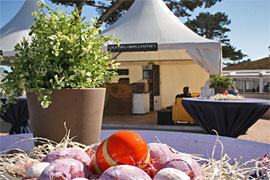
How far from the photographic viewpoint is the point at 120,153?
53 centimetres

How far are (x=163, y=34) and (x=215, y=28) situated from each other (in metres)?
16.7

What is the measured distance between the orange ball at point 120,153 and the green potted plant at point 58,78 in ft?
0.87

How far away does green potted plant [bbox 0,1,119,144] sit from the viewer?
760 mm

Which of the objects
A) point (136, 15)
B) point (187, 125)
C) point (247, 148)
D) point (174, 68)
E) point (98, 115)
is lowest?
point (187, 125)

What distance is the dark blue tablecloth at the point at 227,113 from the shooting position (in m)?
3.20

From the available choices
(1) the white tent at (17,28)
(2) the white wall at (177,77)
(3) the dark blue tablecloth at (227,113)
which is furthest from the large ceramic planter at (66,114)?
(2) the white wall at (177,77)

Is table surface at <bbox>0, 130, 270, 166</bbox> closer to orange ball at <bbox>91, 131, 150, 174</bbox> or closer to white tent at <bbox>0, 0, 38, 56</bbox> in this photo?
orange ball at <bbox>91, 131, 150, 174</bbox>

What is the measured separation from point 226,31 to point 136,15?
1665cm

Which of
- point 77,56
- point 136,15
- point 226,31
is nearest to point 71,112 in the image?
point 77,56

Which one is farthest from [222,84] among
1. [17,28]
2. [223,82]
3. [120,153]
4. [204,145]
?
[17,28]

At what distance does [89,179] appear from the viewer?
502 millimetres

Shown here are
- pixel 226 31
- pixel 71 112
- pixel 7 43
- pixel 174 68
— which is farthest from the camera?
pixel 226 31

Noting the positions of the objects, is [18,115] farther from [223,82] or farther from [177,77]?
[177,77]

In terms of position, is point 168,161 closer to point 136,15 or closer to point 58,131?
point 58,131
